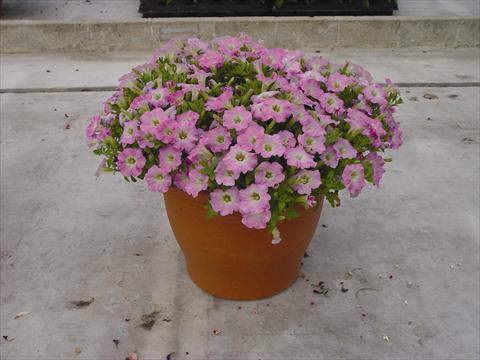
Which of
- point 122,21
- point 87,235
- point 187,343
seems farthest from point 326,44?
point 187,343

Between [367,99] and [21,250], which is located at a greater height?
[367,99]

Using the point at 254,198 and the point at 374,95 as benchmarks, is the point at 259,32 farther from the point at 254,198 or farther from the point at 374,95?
the point at 254,198

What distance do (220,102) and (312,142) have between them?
0.31 metres

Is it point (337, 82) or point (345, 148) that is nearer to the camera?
point (345, 148)

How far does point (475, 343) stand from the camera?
6.49ft

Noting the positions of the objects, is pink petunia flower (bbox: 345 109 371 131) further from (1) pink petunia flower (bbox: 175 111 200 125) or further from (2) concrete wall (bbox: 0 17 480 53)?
(2) concrete wall (bbox: 0 17 480 53)

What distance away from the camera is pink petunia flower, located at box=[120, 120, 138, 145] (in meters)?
1.71

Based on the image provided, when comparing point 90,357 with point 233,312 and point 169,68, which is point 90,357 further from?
point 169,68

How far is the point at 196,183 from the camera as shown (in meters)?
1.69

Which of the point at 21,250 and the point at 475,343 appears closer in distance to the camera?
the point at 475,343

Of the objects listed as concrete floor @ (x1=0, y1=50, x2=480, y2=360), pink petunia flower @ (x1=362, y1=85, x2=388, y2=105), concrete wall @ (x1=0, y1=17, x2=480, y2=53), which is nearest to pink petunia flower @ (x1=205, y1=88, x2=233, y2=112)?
pink petunia flower @ (x1=362, y1=85, x2=388, y2=105)

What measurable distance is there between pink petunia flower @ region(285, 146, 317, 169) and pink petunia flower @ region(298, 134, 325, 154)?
2cm

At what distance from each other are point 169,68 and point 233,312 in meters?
0.92

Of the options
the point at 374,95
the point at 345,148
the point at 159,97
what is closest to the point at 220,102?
the point at 159,97
